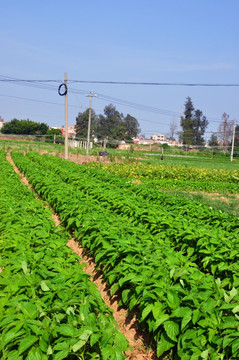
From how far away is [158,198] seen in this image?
380 inches

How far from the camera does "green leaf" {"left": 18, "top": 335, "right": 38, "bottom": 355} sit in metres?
2.58

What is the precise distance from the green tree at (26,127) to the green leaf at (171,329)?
287 feet

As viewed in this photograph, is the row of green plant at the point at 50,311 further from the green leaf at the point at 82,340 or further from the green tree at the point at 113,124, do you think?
the green tree at the point at 113,124

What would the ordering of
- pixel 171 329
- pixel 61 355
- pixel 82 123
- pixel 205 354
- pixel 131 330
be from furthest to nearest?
pixel 82 123 → pixel 131 330 → pixel 171 329 → pixel 205 354 → pixel 61 355

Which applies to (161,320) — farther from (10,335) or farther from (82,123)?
(82,123)

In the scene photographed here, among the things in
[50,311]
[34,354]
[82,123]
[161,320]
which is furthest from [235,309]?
[82,123]

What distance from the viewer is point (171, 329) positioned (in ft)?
10.7

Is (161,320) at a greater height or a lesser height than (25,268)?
lesser

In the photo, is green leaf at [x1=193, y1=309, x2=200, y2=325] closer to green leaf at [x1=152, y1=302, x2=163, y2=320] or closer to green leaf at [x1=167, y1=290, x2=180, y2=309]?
green leaf at [x1=167, y1=290, x2=180, y2=309]

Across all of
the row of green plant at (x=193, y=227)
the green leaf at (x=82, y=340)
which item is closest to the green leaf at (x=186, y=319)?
the green leaf at (x=82, y=340)

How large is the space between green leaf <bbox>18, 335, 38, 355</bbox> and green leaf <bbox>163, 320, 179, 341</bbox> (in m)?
1.29

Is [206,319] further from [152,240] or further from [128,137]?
[128,137]

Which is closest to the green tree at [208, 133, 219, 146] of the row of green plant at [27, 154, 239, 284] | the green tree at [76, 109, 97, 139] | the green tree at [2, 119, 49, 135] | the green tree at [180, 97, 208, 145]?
the green tree at [180, 97, 208, 145]

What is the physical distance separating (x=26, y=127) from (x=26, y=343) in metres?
90.6
